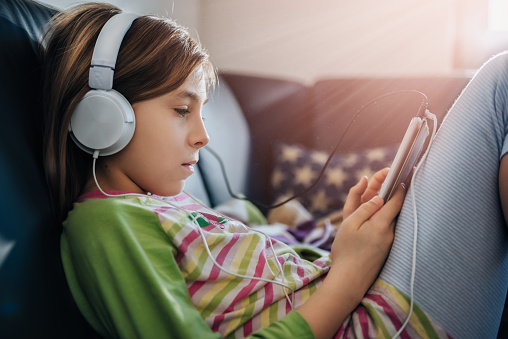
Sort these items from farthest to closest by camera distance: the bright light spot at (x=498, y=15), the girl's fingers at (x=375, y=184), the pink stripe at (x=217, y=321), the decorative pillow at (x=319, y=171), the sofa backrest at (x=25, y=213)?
the bright light spot at (x=498, y=15)
the decorative pillow at (x=319, y=171)
the girl's fingers at (x=375, y=184)
the pink stripe at (x=217, y=321)
the sofa backrest at (x=25, y=213)

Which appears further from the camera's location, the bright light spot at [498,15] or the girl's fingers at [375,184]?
the bright light spot at [498,15]

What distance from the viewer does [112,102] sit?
0.62m

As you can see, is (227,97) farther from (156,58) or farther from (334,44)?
(156,58)

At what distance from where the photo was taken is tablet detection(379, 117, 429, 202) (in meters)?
0.63

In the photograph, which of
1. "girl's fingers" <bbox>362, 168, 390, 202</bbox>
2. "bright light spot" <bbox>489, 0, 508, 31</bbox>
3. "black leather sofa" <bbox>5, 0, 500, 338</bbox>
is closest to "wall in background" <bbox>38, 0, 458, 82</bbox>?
"bright light spot" <bbox>489, 0, 508, 31</bbox>

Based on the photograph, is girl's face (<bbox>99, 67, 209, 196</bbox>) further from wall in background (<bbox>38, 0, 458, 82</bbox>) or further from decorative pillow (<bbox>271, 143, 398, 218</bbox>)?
wall in background (<bbox>38, 0, 458, 82</bbox>)

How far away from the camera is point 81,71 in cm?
67

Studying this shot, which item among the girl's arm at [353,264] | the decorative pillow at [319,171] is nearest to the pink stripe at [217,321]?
the girl's arm at [353,264]

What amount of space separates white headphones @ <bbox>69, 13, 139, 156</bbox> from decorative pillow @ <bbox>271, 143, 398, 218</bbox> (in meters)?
0.87

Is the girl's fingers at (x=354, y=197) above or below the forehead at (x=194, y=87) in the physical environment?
below

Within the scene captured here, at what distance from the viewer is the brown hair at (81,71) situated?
65cm

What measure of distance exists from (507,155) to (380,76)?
1.12m

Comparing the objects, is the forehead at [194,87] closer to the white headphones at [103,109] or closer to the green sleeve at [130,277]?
the white headphones at [103,109]

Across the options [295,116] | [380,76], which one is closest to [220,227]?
[295,116]
